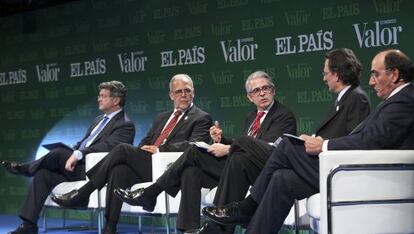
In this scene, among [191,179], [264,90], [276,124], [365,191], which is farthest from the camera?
[264,90]

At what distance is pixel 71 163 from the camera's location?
22.7 ft

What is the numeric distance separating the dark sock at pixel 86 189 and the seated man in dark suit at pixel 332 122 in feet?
4.70

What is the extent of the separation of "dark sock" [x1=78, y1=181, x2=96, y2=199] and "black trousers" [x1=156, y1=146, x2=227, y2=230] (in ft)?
2.75

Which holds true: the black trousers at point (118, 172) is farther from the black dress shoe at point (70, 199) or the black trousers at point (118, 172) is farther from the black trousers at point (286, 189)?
the black trousers at point (286, 189)

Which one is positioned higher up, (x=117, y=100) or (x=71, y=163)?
(x=117, y=100)

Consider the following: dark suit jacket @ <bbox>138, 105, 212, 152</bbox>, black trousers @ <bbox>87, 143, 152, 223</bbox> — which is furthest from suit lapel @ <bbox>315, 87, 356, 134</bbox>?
black trousers @ <bbox>87, 143, 152, 223</bbox>

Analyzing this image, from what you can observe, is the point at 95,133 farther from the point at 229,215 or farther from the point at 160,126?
the point at 229,215

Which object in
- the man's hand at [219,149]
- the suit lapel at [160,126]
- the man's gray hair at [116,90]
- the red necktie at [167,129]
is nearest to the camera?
the man's hand at [219,149]

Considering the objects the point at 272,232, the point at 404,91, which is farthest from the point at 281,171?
the point at 404,91

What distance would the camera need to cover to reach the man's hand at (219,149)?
17.9ft

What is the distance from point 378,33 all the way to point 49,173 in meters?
3.26

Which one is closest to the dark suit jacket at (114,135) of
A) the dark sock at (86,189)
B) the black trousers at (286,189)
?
the dark sock at (86,189)

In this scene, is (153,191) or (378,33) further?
(378,33)

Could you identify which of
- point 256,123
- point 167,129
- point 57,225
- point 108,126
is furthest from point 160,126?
point 57,225
